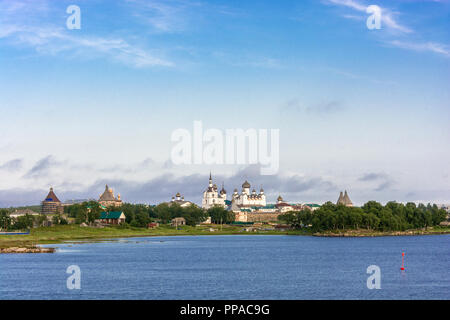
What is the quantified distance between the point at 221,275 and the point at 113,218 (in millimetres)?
110734

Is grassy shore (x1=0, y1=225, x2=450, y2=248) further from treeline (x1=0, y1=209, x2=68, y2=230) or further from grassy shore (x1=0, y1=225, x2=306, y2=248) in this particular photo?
treeline (x1=0, y1=209, x2=68, y2=230)

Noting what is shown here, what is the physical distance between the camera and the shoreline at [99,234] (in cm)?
9806

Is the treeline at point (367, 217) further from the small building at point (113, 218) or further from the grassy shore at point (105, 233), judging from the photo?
the small building at point (113, 218)

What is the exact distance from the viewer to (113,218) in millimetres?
171875

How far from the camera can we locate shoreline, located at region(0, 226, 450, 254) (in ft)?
322

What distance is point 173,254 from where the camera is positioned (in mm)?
95188

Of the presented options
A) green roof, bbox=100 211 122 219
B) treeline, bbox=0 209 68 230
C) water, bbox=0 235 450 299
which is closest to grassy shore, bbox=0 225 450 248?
treeline, bbox=0 209 68 230

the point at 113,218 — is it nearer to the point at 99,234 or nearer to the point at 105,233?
the point at 105,233

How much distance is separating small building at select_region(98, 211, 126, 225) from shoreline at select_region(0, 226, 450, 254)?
29.6ft

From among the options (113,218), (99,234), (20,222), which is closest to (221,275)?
(99,234)
